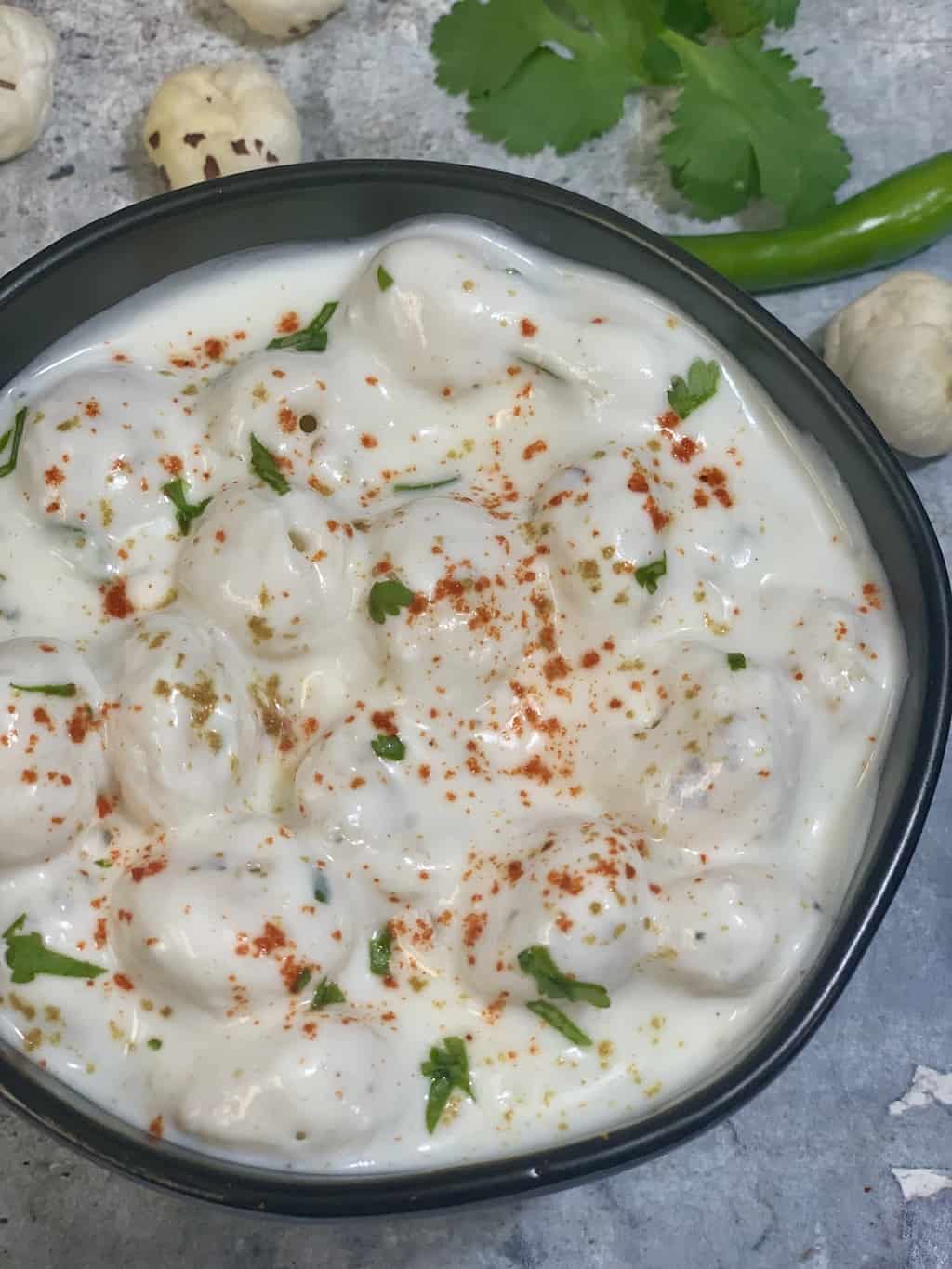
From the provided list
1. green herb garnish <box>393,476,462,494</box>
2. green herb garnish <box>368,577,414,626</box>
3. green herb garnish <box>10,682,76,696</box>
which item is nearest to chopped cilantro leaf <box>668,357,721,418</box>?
green herb garnish <box>393,476,462,494</box>

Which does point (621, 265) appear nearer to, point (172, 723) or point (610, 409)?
point (610, 409)

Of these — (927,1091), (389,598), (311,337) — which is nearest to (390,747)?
(389,598)

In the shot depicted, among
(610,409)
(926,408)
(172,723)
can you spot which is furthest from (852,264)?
(172,723)

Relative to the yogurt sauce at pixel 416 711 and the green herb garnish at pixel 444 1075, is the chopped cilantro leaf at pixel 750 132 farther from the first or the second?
the green herb garnish at pixel 444 1075

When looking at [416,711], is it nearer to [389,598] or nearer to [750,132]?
[389,598]

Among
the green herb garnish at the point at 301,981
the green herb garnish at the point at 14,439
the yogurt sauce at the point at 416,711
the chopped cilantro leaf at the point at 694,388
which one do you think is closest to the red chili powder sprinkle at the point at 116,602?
the yogurt sauce at the point at 416,711

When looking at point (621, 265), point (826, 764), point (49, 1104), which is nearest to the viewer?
point (49, 1104)
